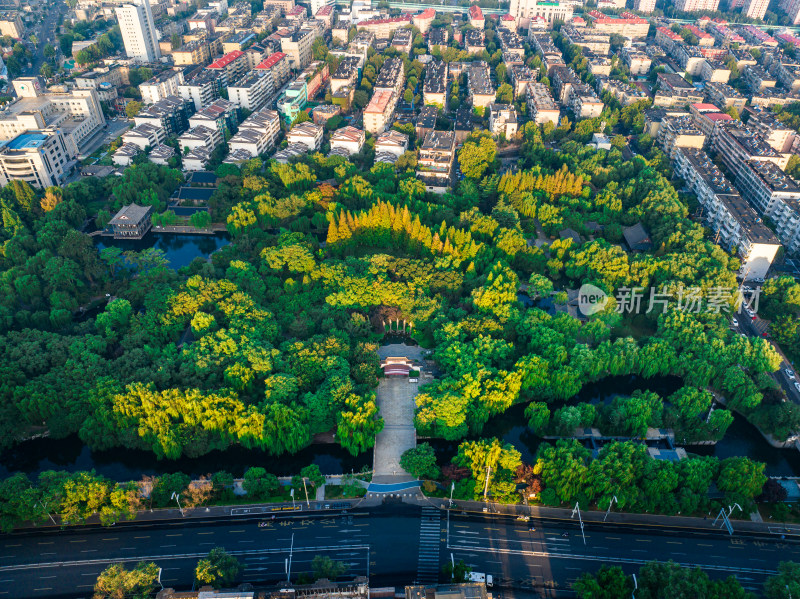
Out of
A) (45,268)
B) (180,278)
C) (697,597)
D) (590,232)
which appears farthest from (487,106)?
(697,597)

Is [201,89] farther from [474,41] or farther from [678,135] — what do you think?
[678,135]

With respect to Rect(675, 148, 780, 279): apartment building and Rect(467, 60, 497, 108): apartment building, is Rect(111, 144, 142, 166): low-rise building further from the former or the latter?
Rect(675, 148, 780, 279): apartment building

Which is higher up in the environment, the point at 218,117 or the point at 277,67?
the point at 277,67

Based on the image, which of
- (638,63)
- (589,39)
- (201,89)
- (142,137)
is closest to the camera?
(142,137)

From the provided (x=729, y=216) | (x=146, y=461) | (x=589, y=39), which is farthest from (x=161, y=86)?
(x=589, y=39)

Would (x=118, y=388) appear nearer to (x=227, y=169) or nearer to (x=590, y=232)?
(x=227, y=169)

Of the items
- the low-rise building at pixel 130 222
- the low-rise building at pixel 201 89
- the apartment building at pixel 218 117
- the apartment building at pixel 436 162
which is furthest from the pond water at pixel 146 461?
the low-rise building at pixel 201 89
